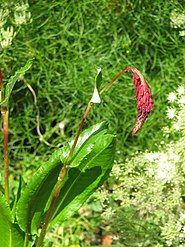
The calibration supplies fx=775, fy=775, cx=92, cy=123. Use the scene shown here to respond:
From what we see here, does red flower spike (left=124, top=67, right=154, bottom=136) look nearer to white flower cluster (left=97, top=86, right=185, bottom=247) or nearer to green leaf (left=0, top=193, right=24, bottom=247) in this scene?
green leaf (left=0, top=193, right=24, bottom=247)

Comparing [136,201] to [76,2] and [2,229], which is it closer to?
[2,229]

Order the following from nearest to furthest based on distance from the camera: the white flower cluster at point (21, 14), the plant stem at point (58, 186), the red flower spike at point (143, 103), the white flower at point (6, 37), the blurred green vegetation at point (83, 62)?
the red flower spike at point (143, 103) < the plant stem at point (58, 186) < the white flower at point (6, 37) < the white flower cluster at point (21, 14) < the blurred green vegetation at point (83, 62)

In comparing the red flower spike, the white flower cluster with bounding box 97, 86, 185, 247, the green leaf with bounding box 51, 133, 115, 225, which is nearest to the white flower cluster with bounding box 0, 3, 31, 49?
the white flower cluster with bounding box 97, 86, 185, 247

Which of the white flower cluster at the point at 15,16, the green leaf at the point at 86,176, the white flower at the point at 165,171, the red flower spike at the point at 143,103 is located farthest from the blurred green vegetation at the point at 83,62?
the red flower spike at the point at 143,103

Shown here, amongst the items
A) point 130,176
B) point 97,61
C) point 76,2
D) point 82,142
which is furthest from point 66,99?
point 82,142

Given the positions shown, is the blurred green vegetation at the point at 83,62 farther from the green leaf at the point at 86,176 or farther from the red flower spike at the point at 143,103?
the red flower spike at the point at 143,103

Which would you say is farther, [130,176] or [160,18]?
[160,18]

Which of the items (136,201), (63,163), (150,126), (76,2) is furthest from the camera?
(76,2)
